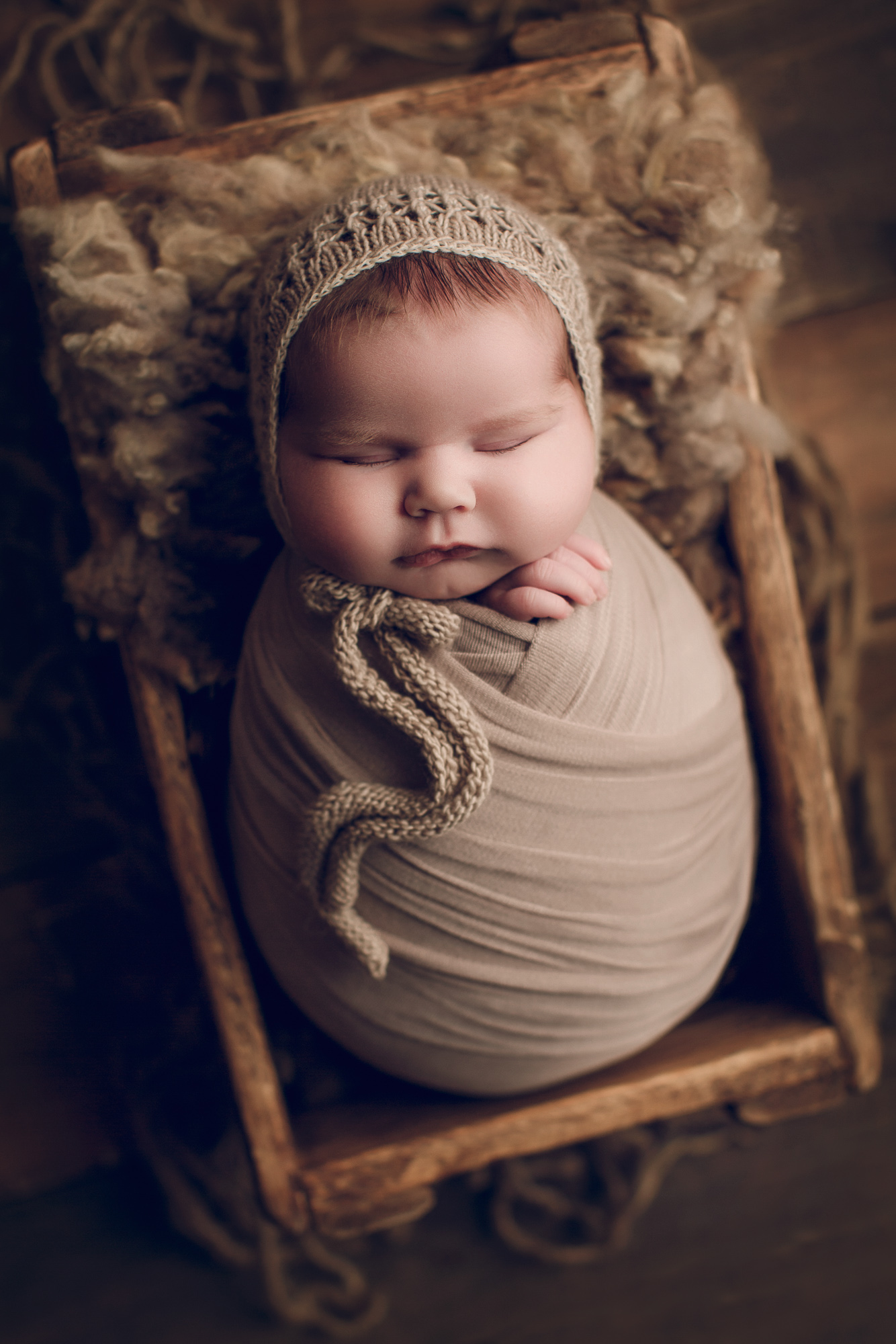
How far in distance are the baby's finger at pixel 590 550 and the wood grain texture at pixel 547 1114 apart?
1.48 feet

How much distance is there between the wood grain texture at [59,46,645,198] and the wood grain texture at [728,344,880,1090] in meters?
0.29

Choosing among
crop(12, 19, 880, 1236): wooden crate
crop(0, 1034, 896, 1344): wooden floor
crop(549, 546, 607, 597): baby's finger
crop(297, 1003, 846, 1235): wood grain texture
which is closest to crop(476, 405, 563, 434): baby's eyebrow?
crop(549, 546, 607, 597): baby's finger

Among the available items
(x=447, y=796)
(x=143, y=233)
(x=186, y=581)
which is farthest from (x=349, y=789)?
(x=143, y=233)

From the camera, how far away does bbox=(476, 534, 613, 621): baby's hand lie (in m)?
0.64

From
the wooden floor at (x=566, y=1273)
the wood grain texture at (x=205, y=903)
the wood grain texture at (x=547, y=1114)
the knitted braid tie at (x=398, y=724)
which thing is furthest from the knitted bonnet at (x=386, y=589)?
the wooden floor at (x=566, y=1273)

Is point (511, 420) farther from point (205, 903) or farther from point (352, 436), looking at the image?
point (205, 903)

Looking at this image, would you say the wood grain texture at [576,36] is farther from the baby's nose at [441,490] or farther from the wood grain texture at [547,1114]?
the wood grain texture at [547,1114]

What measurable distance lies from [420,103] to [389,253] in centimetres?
30

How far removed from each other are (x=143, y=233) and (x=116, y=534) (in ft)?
0.81

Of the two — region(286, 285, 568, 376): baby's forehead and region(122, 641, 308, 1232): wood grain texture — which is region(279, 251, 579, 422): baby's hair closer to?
region(286, 285, 568, 376): baby's forehead

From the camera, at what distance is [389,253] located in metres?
0.58

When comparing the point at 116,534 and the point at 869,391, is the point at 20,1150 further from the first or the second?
the point at 869,391

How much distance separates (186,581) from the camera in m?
0.77

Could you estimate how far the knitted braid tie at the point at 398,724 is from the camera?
0.62 m
